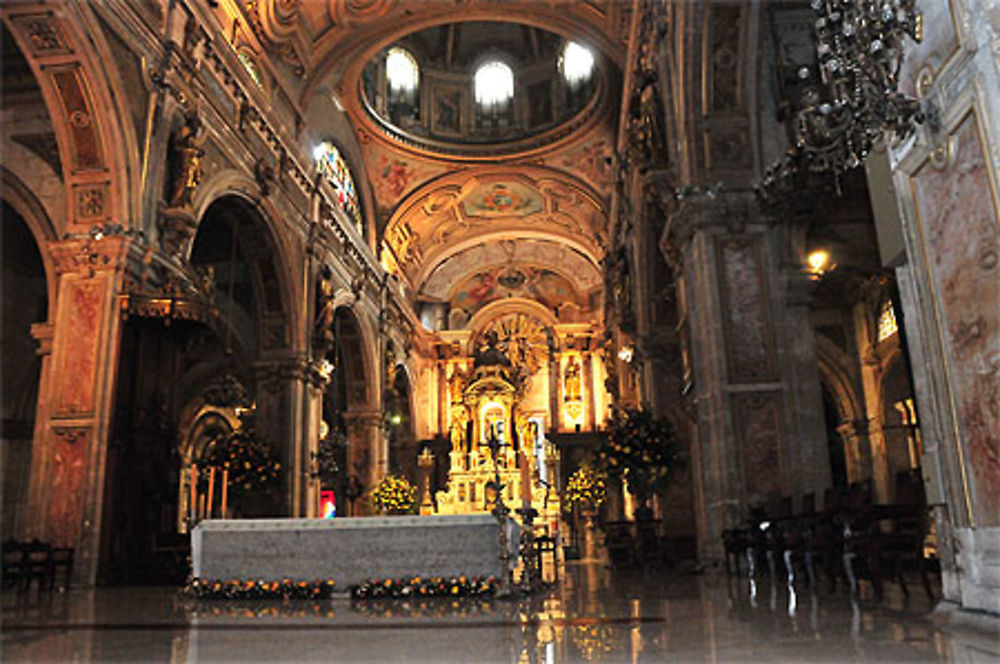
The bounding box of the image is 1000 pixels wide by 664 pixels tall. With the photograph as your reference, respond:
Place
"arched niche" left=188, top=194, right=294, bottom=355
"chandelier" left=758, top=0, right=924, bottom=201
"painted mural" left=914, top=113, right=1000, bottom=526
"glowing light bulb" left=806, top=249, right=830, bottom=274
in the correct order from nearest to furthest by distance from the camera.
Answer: "painted mural" left=914, top=113, right=1000, bottom=526, "chandelier" left=758, top=0, right=924, bottom=201, "glowing light bulb" left=806, top=249, right=830, bottom=274, "arched niche" left=188, top=194, right=294, bottom=355

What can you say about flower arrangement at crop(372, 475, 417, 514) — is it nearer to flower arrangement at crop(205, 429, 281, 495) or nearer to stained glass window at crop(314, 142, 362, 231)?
flower arrangement at crop(205, 429, 281, 495)

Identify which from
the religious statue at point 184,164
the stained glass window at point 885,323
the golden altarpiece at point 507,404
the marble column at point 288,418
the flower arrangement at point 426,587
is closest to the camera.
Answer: the flower arrangement at point 426,587

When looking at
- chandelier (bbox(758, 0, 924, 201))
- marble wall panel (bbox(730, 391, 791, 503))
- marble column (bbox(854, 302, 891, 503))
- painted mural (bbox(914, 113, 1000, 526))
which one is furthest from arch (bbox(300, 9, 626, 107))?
painted mural (bbox(914, 113, 1000, 526))

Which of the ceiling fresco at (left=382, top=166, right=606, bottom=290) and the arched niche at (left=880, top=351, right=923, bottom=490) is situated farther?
the ceiling fresco at (left=382, top=166, right=606, bottom=290)

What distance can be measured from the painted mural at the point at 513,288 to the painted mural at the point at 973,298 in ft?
80.9

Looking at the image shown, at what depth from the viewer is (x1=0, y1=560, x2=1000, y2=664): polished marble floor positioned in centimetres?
336

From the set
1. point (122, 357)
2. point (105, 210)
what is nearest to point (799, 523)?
point (122, 357)

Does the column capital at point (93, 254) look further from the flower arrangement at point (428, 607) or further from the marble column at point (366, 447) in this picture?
the marble column at point (366, 447)

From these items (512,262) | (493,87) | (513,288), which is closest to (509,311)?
(513,288)

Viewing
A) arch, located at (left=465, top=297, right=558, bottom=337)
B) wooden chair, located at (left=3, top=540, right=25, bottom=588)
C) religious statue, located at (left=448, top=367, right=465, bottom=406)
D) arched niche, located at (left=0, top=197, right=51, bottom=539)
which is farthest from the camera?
arch, located at (left=465, top=297, right=558, bottom=337)

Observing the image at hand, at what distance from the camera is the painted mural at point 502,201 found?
2425cm

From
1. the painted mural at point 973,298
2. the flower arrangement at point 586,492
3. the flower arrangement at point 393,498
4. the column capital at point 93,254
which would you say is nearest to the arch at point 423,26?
the column capital at point 93,254

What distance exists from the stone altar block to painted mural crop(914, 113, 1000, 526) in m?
4.13

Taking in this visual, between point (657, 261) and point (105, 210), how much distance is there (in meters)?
9.52
